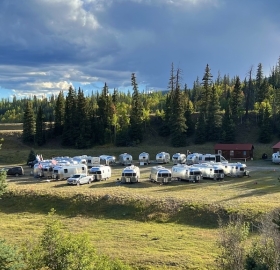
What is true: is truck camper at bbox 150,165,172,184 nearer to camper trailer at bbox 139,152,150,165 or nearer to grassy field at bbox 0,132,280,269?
grassy field at bbox 0,132,280,269

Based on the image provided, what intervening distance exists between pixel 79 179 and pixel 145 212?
437 inches

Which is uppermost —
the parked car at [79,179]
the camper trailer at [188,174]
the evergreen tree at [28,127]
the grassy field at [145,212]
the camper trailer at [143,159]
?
the evergreen tree at [28,127]

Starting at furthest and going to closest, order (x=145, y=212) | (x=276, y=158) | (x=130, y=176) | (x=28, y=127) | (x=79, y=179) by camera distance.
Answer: (x=28, y=127) → (x=276, y=158) → (x=79, y=179) → (x=130, y=176) → (x=145, y=212)

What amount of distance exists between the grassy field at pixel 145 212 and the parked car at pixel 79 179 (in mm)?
811

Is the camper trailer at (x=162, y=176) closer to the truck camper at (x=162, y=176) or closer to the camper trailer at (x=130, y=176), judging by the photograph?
the truck camper at (x=162, y=176)

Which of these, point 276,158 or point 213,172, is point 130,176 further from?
point 276,158

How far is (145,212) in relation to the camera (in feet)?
98.8

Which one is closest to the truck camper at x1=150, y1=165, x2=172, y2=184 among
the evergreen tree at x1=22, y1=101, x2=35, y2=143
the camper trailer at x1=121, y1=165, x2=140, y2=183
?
the camper trailer at x1=121, y1=165, x2=140, y2=183

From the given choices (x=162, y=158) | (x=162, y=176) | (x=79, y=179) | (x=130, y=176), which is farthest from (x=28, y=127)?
(x=162, y=176)

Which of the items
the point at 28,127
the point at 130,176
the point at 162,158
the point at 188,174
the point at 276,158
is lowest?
the point at 130,176

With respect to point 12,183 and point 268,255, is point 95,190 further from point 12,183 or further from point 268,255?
point 268,255

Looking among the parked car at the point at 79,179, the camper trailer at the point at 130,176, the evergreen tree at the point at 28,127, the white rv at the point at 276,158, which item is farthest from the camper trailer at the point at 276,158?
the evergreen tree at the point at 28,127

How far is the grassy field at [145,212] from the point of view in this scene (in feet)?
73.9

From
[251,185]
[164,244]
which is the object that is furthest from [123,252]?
[251,185]
